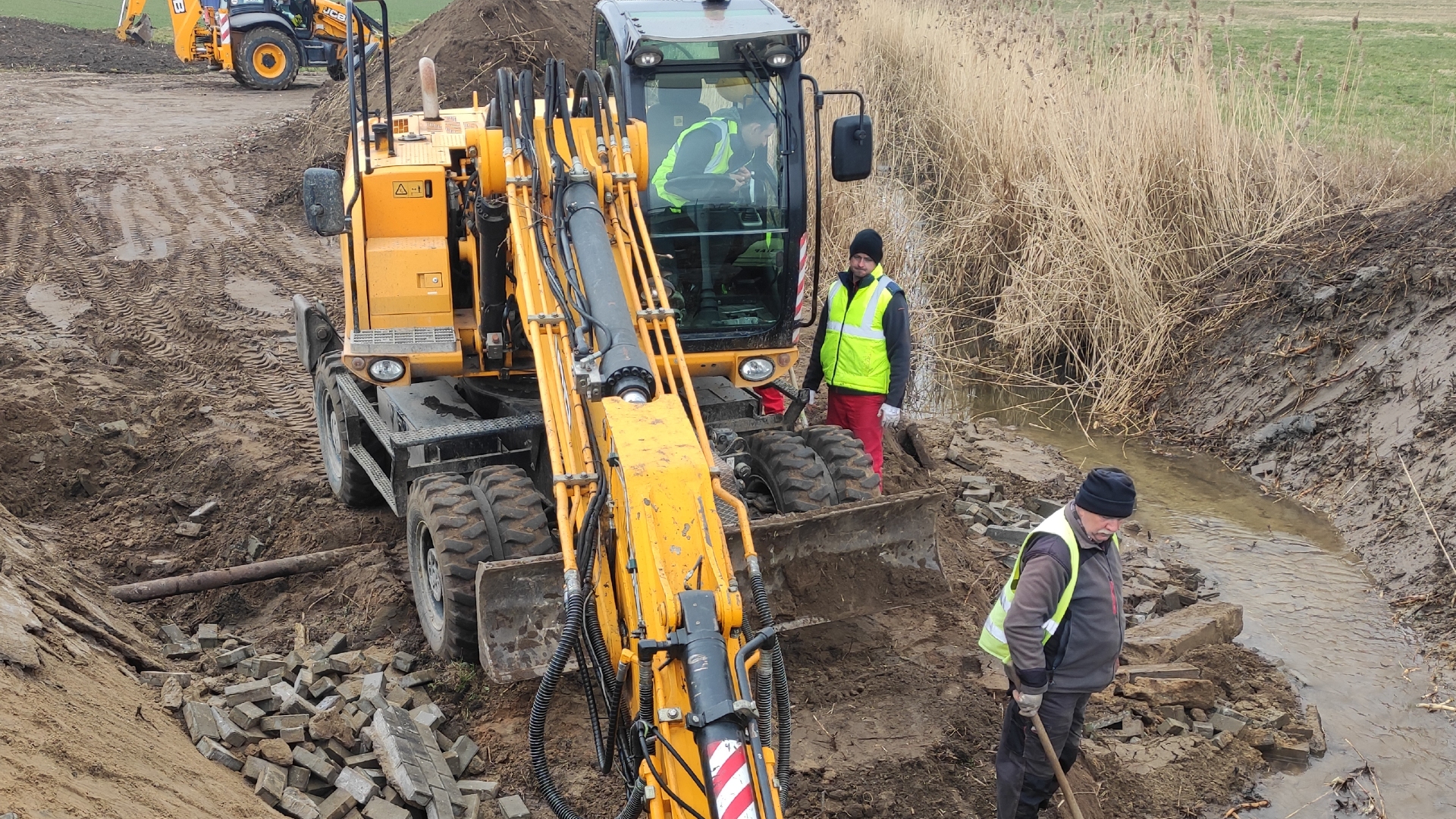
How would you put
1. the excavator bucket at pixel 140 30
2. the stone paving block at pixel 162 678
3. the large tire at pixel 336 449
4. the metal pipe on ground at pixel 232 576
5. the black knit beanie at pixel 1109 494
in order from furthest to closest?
the excavator bucket at pixel 140 30 < the large tire at pixel 336 449 < the metal pipe on ground at pixel 232 576 < the stone paving block at pixel 162 678 < the black knit beanie at pixel 1109 494

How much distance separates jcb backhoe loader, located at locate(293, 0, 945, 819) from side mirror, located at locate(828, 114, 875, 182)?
0.05 feet

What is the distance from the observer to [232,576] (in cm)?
632

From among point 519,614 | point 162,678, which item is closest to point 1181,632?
point 519,614

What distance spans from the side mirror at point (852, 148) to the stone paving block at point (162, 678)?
12.1 feet

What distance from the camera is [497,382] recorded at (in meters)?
6.63

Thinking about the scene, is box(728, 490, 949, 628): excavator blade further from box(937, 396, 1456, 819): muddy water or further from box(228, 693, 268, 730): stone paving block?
box(228, 693, 268, 730): stone paving block

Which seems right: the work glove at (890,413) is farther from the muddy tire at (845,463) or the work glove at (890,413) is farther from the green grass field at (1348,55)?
the green grass field at (1348,55)

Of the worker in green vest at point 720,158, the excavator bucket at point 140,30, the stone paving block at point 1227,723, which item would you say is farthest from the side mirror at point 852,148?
the excavator bucket at point 140,30

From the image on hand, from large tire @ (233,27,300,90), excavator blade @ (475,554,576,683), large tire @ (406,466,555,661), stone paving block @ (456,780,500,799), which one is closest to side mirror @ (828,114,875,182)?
large tire @ (406,466,555,661)

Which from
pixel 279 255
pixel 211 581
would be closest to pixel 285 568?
pixel 211 581

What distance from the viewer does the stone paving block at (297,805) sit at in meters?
4.35

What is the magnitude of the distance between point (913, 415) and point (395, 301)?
16.9 feet

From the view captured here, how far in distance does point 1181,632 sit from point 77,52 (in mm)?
29373

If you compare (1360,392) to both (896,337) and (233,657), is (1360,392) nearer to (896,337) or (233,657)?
(896,337)
